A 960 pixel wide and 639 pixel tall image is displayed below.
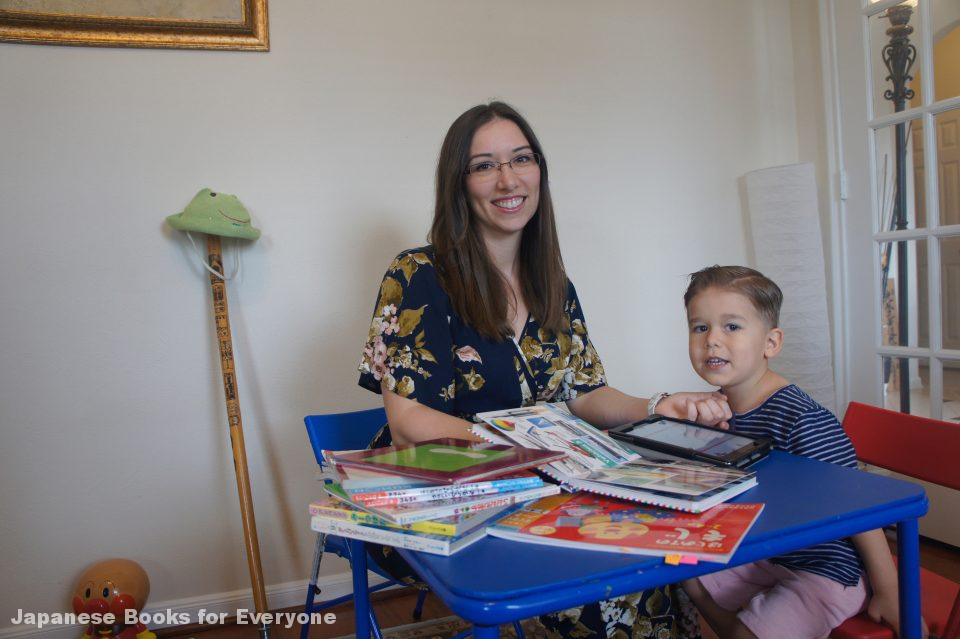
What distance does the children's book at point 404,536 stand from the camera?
0.86 m

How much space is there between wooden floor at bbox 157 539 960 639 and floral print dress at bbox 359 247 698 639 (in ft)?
3.08

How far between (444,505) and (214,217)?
5.25ft

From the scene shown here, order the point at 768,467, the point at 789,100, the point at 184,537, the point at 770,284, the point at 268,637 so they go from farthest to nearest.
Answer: the point at 789,100, the point at 184,537, the point at 268,637, the point at 770,284, the point at 768,467

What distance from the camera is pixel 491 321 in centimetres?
165

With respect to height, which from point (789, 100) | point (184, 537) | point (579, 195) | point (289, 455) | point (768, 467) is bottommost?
point (184, 537)

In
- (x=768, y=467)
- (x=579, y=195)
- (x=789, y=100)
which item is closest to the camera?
(x=768, y=467)

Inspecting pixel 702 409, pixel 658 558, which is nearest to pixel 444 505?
pixel 658 558

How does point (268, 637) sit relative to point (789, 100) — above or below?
below

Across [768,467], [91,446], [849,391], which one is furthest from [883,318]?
[91,446]

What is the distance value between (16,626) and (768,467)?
93.5 inches

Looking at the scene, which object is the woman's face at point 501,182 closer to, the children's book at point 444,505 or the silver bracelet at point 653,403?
the silver bracelet at point 653,403

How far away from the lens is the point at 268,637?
219 centimetres

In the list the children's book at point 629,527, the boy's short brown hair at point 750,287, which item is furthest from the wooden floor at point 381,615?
the children's book at point 629,527

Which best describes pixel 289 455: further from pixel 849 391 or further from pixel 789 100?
pixel 789 100
